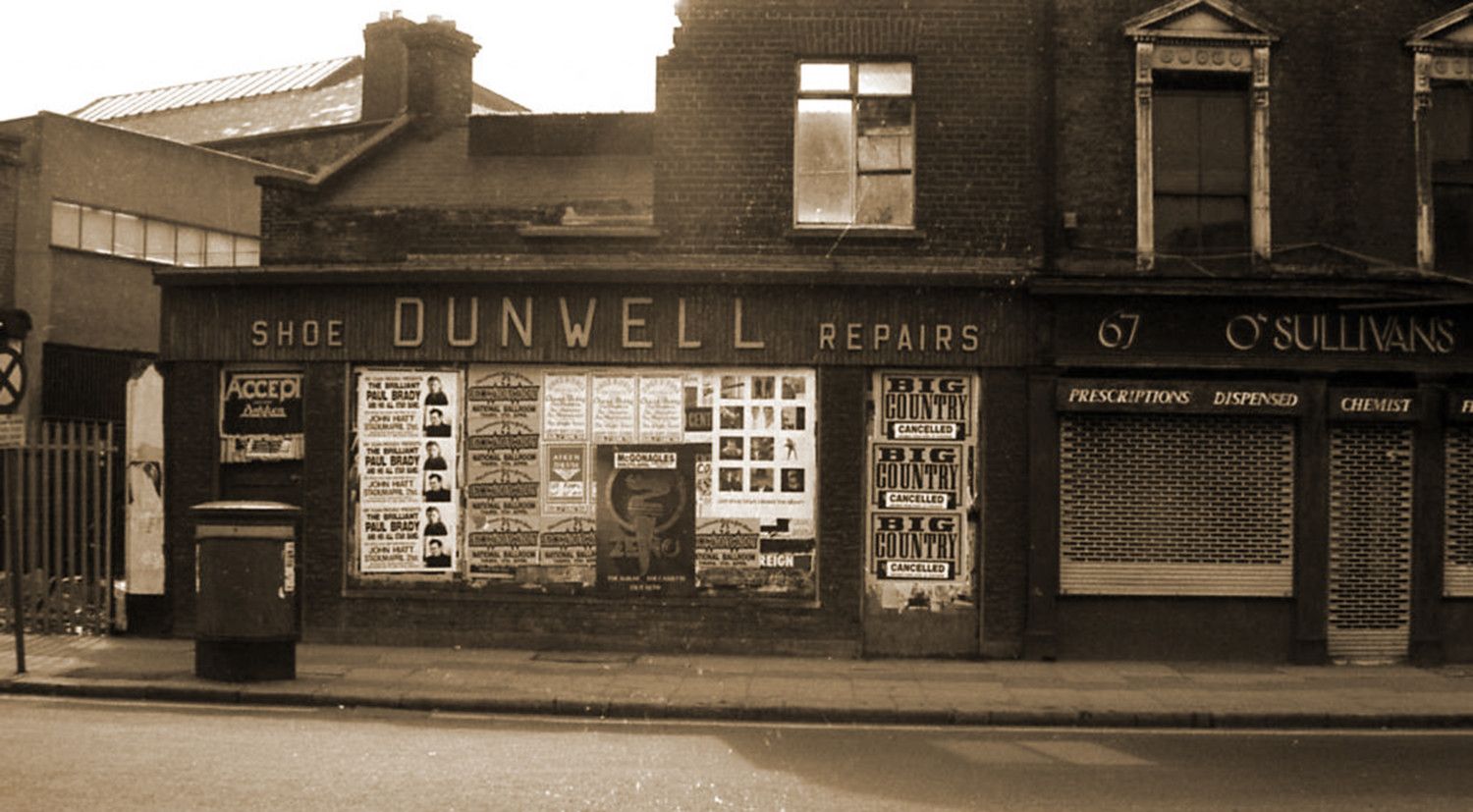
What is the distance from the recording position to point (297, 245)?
17.1 metres

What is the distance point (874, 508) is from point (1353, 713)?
5.32 metres

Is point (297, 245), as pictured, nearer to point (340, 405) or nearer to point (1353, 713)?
point (340, 405)

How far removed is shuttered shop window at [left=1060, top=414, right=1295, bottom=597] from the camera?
52.7 ft

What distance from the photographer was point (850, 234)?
16.1 metres

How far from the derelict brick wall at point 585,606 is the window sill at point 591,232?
96.8 inches

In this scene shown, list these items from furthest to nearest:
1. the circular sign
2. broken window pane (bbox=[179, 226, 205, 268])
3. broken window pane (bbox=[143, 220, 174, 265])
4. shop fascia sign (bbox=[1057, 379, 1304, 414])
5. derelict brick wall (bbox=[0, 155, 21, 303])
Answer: broken window pane (bbox=[179, 226, 205, 268]) < broken window pane (bbox=[143, 220, 174, 265]) < derelict brick wall (bbox=[0, 155, 21, 303]) < shop fascia sign (bbox=[1057, 379, 1304, 414]) < the circular sign

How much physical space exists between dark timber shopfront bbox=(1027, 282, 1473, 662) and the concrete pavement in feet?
1.61

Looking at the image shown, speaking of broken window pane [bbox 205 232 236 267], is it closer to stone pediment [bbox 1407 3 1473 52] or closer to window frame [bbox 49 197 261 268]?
window frame [bbox 49 197 261 268]

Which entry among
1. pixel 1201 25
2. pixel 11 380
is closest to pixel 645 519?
pixel 11 380

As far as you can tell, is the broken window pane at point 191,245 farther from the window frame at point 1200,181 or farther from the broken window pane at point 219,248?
the window frame at point 1200,181

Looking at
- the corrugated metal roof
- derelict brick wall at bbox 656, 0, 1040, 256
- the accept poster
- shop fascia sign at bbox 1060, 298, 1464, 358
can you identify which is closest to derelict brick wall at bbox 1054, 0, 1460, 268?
derelict brick wall at bbox 656, 0, 1040, 256

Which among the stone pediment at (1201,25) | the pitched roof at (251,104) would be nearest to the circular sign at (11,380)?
the stone pediment at (1201,25)

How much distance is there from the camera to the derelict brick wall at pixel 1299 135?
16109mm

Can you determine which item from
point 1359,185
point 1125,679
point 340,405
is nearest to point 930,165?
point 1359,185
